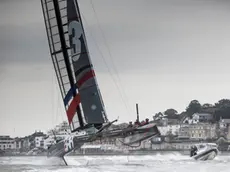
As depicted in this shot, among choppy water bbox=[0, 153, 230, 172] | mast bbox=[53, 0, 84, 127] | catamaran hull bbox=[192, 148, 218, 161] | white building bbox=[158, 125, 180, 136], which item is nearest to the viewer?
mast bbox=[53, 0, 84, 127]

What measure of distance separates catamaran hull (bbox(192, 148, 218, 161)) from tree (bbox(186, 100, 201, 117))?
56cm

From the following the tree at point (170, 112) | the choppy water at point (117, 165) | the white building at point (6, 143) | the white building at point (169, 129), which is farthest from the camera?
the white building at point (6, 143)

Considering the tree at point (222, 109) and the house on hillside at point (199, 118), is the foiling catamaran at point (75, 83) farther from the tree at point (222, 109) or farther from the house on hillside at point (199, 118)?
the tree at point (222, 109)

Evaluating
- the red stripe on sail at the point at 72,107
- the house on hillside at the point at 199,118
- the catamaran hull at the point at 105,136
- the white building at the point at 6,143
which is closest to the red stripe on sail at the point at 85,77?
the red stripe on sail at the point at 72,107

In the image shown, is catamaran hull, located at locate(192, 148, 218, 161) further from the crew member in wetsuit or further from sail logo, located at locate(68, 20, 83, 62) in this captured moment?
sail logo, located at locate(68, 20, 83, 62)

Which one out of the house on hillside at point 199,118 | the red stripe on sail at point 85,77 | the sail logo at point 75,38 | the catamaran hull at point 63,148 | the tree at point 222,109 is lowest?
the catamaran hull at point 63,148

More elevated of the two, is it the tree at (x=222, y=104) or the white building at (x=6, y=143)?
the tree at (x=222, y=104)

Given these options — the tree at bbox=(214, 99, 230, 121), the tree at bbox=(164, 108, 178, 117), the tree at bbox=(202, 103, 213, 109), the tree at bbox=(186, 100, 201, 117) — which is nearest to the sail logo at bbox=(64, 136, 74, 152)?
the tree at bbox=(164, 108, 178, 117)

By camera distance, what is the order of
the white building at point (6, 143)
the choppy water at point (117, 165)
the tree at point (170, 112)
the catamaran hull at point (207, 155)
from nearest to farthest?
the choppy water at point (117, 165) < the tree at point (170, 112) < the white building at point (6, 143) < the catamaran hull at point (207, 155)

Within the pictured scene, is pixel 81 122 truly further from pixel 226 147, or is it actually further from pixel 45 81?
pixel 226 147

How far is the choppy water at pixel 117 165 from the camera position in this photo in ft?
35.4

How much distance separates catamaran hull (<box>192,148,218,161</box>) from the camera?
11.6 metres

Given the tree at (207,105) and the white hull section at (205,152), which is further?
the white hull section at (205,152)

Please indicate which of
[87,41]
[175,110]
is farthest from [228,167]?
[87,41]
